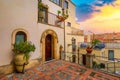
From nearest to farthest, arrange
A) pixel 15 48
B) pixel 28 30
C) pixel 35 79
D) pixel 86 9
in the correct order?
pixel 35 79 < pixel 15 48 < pixel 28 30 < pixel 86 9

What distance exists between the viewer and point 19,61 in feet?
23.6

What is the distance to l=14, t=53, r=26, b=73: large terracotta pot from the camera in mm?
7207

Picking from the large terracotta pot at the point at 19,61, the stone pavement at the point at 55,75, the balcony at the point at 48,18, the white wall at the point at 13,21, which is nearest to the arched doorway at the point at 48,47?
the balcony at the point at 48,18

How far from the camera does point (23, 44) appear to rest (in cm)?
727

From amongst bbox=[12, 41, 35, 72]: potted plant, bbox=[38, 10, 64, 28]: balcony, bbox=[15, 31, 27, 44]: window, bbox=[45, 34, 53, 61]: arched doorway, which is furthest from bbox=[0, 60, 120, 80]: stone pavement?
bbox=[38, 10, 64, 28]: balcony

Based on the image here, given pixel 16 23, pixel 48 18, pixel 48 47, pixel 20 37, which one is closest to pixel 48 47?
pixel 48 47

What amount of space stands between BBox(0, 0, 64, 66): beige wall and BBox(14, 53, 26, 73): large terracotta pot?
43cm

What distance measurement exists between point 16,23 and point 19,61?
252 cm

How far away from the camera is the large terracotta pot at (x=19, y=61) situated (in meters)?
7.21

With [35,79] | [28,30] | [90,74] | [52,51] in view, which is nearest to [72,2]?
[52,51]

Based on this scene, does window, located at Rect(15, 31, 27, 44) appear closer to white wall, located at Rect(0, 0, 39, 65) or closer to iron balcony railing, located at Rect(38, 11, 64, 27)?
white wall, located at Rect(0, 0, 39, 65)

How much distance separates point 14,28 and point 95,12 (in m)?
14.3

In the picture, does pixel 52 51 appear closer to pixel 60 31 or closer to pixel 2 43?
pixel 60 31

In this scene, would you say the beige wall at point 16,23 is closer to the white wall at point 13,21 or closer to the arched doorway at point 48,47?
the white wall at point 13,21
